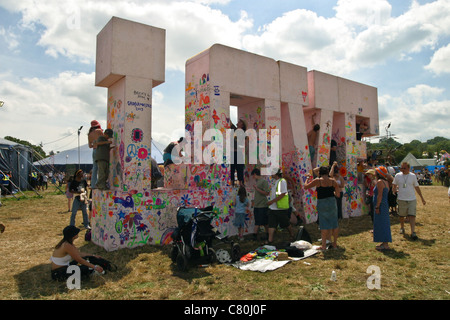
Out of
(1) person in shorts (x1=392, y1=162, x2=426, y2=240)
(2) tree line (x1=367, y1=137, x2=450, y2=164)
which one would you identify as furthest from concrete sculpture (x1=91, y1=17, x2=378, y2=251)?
(2) tree line (x1=367, y1=137, x2=450, y2=164)

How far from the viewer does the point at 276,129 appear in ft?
32.0

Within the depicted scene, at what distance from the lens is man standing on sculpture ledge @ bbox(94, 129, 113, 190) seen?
24.3ft

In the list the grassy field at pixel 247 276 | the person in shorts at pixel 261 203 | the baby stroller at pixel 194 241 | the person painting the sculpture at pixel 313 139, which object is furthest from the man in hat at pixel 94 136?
the person painting the sculpture at pixel 313 139

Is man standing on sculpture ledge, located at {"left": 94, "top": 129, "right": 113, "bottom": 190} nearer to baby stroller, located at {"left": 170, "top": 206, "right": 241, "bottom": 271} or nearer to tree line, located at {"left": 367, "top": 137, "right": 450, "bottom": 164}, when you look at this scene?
baby stroller, located at {"left": 170, "top": 206, "right": 241, "bottom": 271}

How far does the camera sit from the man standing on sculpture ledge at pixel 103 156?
7.41 metres

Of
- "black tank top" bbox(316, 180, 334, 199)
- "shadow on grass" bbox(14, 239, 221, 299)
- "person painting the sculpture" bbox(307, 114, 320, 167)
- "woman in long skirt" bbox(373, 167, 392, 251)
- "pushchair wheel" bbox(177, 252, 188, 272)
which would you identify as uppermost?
"person painting the sculpture" bbox(307, 114, 320, 167)

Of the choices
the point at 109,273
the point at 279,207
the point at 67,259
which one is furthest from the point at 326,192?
the point at 67,259

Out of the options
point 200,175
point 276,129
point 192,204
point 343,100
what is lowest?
point 192,204

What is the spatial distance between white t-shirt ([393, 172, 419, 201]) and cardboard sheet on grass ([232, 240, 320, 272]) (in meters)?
2.93

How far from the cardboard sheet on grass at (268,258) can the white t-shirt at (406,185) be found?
9.62 ft

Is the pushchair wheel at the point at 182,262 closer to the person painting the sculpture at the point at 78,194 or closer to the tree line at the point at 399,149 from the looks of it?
the person painting the sculpture at the point at 78,194

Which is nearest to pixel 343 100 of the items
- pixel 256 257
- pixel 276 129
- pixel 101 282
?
pixel 276 129
